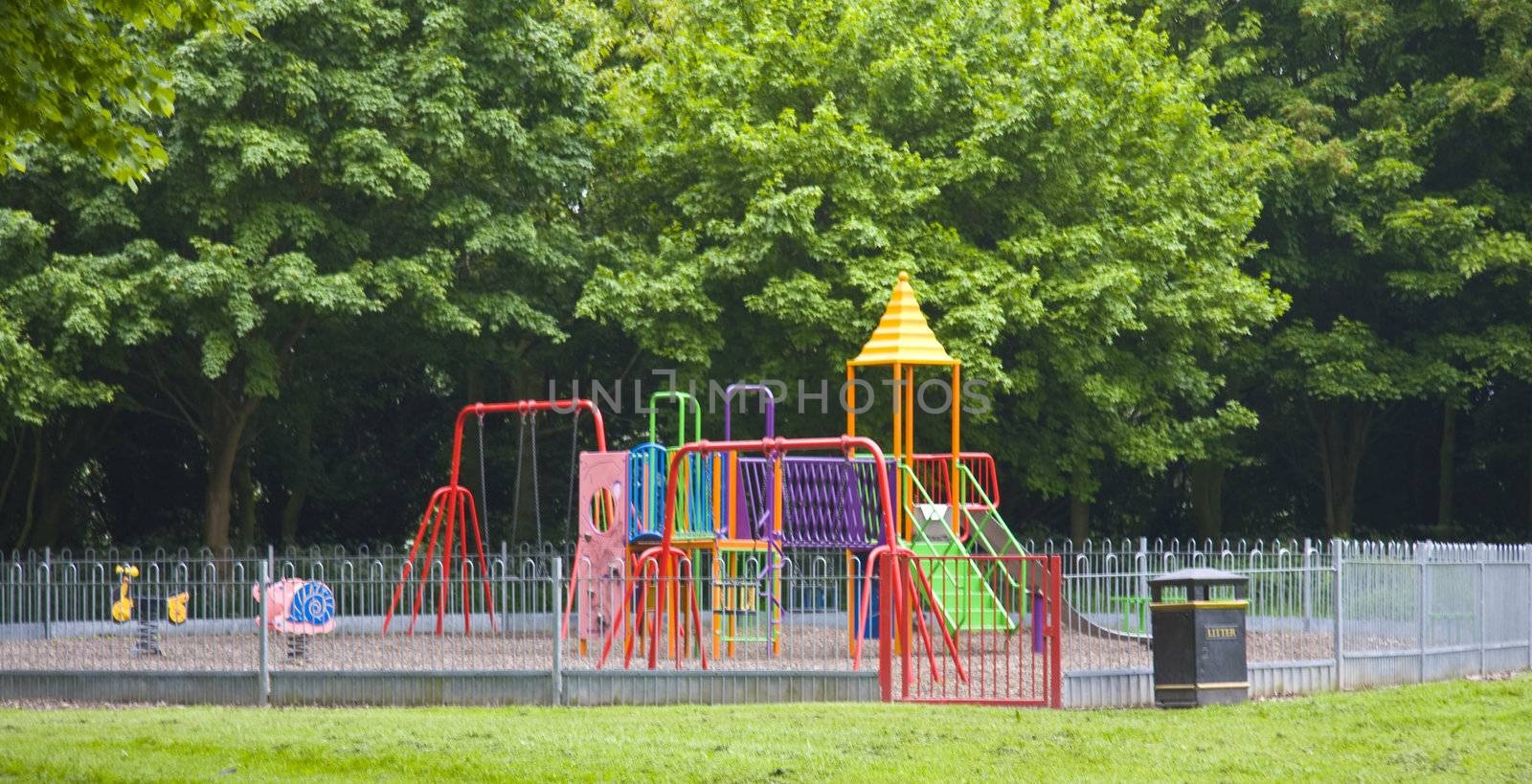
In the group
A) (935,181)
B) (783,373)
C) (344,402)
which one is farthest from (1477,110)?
(344,402)

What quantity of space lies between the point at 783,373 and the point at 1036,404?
4.37 m

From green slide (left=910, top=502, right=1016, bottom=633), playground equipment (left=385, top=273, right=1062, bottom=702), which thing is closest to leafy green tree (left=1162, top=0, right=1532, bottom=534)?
playground equipment (left=385, top=273, right=1062, bottom=702)

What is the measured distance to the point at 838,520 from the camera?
67.9 ft

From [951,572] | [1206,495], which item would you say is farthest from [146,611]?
[1206,495]

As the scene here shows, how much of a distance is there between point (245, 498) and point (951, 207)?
16176 millimetres

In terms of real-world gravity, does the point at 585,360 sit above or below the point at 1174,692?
above

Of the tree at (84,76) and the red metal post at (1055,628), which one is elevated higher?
the tree at (84,76)

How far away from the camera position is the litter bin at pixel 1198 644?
52.7ft

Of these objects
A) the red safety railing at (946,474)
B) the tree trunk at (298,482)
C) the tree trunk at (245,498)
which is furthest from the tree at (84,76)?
the tree trunk at (298,482)

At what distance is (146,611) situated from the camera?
19891mm

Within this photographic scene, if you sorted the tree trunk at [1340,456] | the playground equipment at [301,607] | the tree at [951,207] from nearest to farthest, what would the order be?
the playground equipment at [301,607]
the tree at [951,207]
the tree trunk at [1340,456]

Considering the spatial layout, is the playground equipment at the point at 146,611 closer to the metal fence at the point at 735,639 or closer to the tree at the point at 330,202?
the metal fence at the point at 735,639

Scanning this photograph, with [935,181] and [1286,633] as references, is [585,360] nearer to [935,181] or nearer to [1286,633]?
[935,181]

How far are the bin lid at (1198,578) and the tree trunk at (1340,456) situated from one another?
23.2 metres
